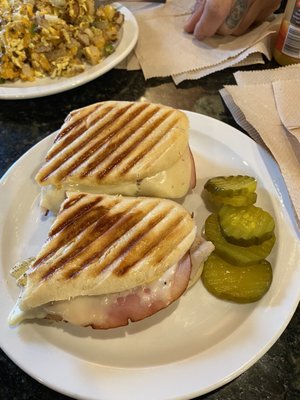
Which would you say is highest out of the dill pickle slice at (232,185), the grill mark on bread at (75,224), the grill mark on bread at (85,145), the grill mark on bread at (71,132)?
the grill mark on bread at (71,132)

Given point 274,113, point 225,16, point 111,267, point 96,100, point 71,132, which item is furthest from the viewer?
point 225,16

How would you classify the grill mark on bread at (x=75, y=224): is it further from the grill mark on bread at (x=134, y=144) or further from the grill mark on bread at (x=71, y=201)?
the grill mark on bread at (x=134, y=144)

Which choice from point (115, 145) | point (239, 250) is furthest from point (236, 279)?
point (115, 145)

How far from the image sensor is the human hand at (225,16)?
8.11ft

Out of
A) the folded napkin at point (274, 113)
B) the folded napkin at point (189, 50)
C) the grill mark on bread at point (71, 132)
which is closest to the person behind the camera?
the grill mark on bread at point (71, 132)

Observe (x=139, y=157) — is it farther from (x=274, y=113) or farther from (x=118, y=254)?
(x=274, y=113)

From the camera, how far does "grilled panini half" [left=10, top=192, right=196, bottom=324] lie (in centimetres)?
129

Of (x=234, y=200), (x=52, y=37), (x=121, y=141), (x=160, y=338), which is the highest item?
(x=52, y=37)

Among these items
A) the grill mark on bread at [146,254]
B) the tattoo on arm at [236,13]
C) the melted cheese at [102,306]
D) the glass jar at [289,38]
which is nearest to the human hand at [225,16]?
the tattoo on arm at [236,13]

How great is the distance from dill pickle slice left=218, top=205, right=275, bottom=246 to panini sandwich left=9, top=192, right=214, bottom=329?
0.10 m

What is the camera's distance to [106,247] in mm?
1343

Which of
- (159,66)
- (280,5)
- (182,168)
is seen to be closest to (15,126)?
(159,66)

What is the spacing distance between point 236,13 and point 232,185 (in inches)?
55.3

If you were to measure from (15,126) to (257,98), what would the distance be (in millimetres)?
1211
